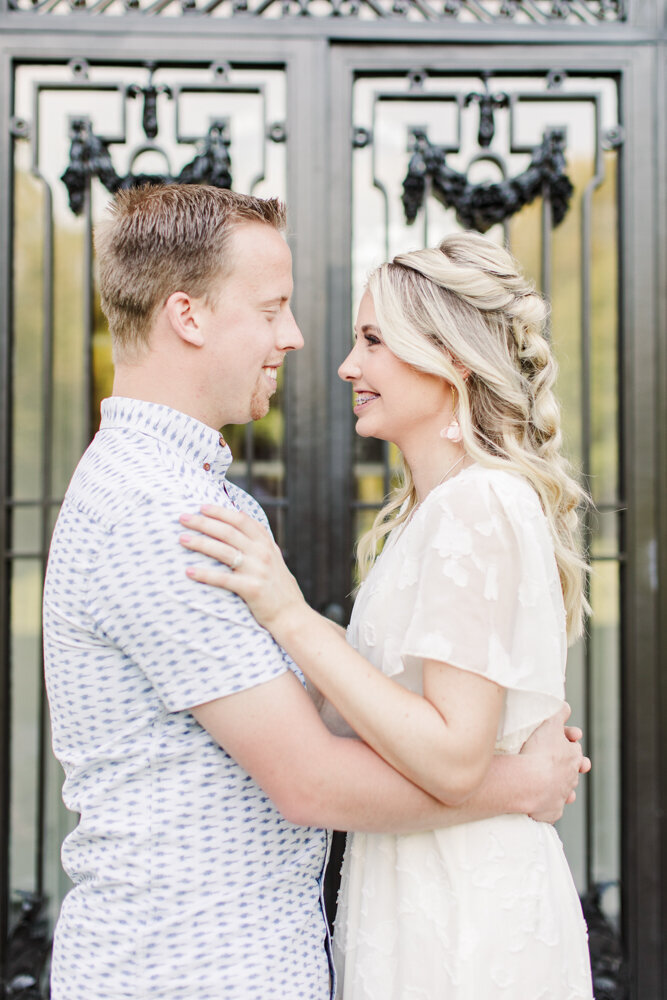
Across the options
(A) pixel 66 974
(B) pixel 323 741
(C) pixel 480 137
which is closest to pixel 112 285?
(B) pixel 323 741

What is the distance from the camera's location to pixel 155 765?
1.31 metres

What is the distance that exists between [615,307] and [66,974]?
2.50m

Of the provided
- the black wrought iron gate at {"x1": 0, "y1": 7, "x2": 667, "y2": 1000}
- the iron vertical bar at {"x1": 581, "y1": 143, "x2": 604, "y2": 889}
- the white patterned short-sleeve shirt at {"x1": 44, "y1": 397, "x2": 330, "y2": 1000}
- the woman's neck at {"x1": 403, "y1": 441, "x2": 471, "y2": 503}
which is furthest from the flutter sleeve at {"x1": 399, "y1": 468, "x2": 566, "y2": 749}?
the iron vertical bar at {"x1": 581, "y1": 143, "x2": 604, "y2": 889}

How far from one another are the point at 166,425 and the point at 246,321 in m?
0.24

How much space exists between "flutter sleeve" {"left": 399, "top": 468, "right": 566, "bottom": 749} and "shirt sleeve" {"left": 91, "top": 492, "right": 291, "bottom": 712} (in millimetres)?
305

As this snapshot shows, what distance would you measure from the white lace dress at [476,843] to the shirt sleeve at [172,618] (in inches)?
12.3

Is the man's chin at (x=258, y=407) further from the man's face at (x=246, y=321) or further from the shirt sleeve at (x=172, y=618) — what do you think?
the shirt sleeve at (x=172, y=618)

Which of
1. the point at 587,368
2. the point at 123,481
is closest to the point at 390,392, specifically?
the point at 123,481

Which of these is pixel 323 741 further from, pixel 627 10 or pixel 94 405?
pixel 627 10

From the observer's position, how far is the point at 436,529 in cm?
149

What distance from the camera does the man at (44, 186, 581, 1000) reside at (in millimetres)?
1239

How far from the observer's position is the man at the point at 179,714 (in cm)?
124

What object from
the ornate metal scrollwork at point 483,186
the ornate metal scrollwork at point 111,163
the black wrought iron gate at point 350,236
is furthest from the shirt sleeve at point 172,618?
the ornate metal scrollwork at point 483,186

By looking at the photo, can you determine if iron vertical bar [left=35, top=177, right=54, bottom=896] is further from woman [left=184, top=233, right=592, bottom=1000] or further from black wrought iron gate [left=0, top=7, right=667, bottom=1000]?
woman [left=184, top=233, right=592, bottom=1000]
